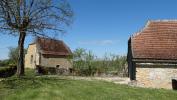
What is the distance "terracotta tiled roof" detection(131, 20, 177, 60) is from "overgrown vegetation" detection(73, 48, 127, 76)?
748 inches

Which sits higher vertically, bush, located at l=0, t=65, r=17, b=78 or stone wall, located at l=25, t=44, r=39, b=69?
stone wall, located at l=25, t=44, r=39, b=69

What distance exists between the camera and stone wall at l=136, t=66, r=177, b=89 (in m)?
29.6

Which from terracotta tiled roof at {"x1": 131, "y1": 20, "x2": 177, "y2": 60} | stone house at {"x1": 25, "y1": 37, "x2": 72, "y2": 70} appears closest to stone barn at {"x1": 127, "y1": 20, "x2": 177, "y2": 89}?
terracotta tiled roof at {"x1": 131, "y1": 20, "x2": 177, "y2": 60}

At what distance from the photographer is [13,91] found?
21.1m

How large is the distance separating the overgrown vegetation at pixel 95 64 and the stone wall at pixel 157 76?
21.1 m

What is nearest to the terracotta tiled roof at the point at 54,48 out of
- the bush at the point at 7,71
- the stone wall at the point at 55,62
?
the stone wall at the point at 55,62

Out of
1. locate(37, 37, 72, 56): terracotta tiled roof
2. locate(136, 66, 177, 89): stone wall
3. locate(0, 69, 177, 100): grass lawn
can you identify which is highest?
locate(37, 37, 72, 56): terracotta tiled roof

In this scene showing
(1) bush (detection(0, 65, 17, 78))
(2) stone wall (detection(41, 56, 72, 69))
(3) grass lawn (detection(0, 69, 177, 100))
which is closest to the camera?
(3) grass lawn (detection(0, 69, 177, 100))

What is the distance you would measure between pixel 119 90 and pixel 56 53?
4229 centimetres

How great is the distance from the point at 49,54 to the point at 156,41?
34.7 metres

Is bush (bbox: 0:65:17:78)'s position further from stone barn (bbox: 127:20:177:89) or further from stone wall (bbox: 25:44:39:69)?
stone barn (bbox: 127:20:177:89)

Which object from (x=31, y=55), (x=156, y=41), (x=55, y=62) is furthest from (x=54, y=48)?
(x=156, y=41)

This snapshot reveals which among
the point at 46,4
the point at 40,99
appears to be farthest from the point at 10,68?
the point at 40,99

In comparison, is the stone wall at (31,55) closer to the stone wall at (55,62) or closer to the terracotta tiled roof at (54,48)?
the stone wall at (55,62)
